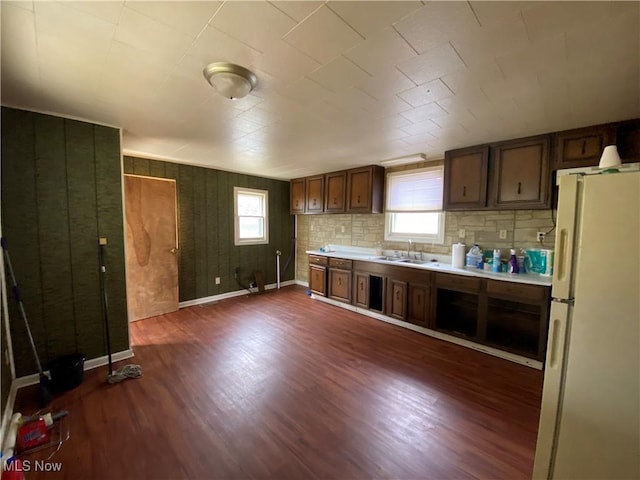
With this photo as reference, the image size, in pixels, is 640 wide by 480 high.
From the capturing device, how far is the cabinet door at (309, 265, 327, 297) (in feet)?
15.5

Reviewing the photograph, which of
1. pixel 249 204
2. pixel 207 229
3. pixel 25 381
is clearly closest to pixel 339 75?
pixel 25 381

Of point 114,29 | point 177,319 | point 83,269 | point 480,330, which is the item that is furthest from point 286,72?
point 177,319

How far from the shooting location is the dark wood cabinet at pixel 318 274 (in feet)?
15.5

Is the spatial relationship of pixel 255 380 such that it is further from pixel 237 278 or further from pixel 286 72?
pixel 237 278

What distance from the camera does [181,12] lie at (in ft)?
3.86

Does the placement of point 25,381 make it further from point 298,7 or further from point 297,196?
point 297,196

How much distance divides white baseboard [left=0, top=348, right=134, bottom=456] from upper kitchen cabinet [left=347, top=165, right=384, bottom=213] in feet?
11.9

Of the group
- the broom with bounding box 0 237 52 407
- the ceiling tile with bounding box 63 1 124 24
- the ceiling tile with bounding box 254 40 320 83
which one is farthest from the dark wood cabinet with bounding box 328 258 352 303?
the ceiling tile with bounding box 63 1 124 24

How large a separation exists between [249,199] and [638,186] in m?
5.06

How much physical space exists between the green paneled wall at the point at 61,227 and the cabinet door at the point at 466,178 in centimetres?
381

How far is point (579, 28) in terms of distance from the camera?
4.11 ft

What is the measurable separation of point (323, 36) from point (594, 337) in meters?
1.91

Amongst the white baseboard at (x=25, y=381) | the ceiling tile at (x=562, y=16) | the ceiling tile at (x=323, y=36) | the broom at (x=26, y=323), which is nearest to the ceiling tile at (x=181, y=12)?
the ceiling tile at (x=323, y=36)

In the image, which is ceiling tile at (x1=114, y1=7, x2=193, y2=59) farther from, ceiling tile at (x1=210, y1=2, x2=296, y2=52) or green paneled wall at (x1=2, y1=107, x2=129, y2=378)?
green paneled wall at (x1=2, y1=107, x2=129, y2=378)
